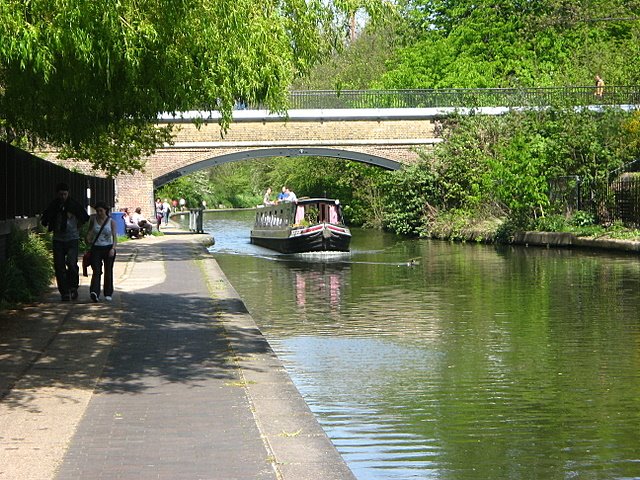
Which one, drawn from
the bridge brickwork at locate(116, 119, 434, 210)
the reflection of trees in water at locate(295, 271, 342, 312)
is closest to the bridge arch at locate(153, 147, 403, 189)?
the bridge brickwork at locate(116, 119, 434, 210)

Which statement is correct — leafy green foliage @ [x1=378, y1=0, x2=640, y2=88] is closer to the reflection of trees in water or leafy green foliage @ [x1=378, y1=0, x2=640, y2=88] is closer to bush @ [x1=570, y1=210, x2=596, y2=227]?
bush @ [x1=570, y1=210, x2=596, y2=227]

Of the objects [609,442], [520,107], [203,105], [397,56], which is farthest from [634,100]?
[609,442]

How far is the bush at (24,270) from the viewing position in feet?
54.8

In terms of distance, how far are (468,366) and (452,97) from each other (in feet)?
140

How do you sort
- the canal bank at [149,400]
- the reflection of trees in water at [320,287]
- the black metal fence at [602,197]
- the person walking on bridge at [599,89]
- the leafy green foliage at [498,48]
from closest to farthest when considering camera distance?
1. the canal bank at [149,400]
2. the reflection of trees in water at [320,287]
3. the black metal fence at [602,197]
4. the person walking on bridge at [599,89]
5. the leafy green foliage at [498,48]

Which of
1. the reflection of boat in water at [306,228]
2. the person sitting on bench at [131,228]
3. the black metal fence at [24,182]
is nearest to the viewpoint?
the black metal fence at [24,182]

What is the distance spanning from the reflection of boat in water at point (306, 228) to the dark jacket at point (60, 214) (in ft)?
71.6

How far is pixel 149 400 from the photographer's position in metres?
9.46

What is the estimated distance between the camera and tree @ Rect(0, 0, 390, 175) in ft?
32.8

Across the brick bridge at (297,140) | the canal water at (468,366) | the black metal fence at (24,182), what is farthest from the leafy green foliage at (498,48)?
the black metal fence at (24,182)

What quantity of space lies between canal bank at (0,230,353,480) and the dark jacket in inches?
54.3

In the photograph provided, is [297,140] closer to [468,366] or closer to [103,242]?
[103,242]

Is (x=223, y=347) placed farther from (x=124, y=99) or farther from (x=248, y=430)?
(x=248, y=430)

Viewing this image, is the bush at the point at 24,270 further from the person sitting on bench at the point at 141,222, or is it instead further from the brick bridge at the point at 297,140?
the brick bridge at the point at 297,140
